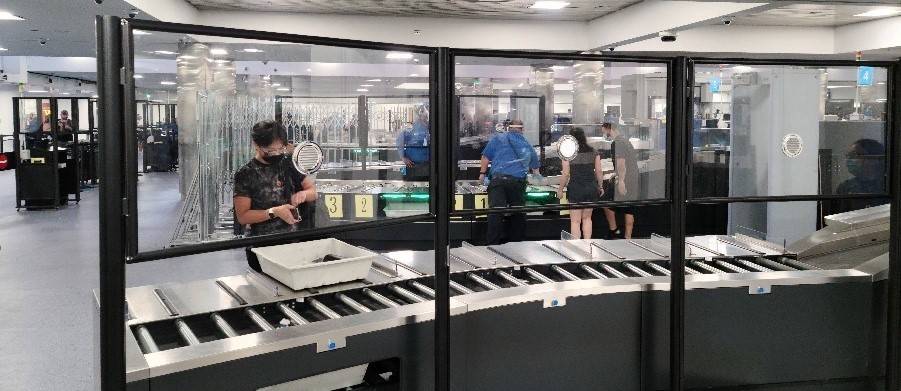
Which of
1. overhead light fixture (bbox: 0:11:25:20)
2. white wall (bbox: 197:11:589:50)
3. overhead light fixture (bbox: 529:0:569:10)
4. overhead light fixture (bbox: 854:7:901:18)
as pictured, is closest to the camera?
overhead light fixture (bbox: 0:11:25:20)

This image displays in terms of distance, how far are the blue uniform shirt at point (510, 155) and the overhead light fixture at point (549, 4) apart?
6.33 metres

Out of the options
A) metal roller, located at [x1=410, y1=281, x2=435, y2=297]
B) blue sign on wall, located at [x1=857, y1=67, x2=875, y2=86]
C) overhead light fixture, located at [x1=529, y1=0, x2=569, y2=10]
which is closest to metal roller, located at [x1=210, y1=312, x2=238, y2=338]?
metal roller, located at [x1=410, y1=281, x2=435, y2=297]

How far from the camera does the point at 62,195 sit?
1270 cm

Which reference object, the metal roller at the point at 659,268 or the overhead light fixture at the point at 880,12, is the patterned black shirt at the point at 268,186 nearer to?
the metal roller at the point at 659,268

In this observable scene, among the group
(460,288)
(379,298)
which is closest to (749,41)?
(460,288)

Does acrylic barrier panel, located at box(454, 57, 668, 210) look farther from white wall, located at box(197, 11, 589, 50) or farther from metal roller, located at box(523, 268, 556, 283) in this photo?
white wall, located at box(197, 11, 589, 50)

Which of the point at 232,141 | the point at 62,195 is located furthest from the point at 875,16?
the point at 62,195

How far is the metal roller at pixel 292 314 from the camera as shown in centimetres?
257

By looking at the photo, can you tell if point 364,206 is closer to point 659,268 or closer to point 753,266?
point 659,268

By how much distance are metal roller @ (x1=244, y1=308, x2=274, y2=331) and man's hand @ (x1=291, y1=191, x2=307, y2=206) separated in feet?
1.41

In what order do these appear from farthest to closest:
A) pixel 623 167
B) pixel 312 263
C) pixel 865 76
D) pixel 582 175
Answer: pixel 865 76 → pixel 623 167 → pixel 582 175 → pixel 312 263

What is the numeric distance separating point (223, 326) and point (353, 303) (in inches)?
18.6

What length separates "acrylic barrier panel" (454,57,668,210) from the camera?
2805 mm

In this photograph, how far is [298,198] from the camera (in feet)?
7.64
